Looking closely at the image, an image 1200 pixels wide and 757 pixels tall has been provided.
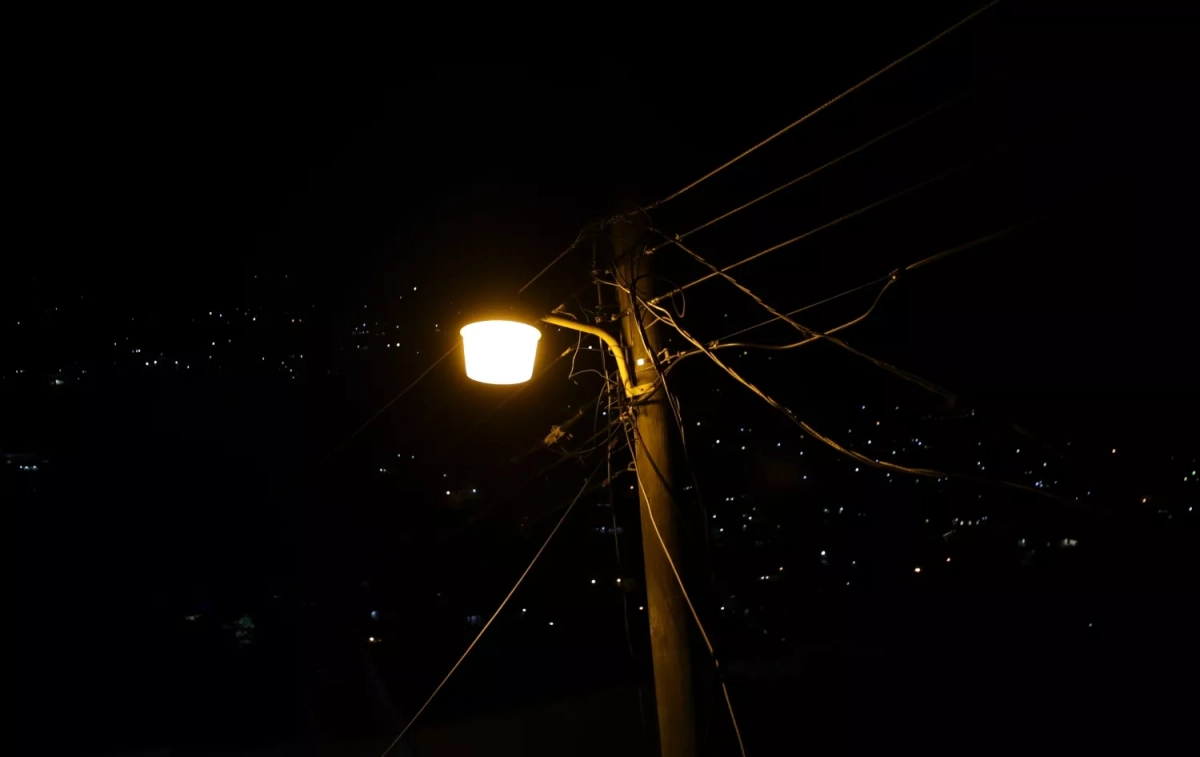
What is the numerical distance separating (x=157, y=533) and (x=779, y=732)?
646 inches

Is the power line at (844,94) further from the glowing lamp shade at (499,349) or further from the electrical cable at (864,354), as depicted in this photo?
the glowing lamp shade at (499,349)

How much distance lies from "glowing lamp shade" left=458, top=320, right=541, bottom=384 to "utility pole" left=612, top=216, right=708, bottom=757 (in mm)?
722

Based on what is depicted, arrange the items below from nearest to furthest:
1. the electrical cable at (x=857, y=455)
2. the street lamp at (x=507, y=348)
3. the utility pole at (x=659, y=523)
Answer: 1. the electrical cable at (x=857, y=455)
2. the utility pole at (x=659, y=523)
3. the street lamp at (x=507, y=348)

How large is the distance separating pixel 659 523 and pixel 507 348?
1.57m

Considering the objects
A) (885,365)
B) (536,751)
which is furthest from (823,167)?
(536,751)

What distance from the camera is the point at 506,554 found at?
2047cm

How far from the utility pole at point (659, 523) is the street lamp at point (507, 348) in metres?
0.18

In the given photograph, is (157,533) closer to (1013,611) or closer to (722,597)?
(722,597)

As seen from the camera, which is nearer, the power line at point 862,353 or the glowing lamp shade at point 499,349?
the power line at point 862,353

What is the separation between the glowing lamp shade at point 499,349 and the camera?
465 cm

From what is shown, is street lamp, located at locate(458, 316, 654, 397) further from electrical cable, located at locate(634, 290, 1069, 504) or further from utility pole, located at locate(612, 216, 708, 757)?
electrical cable, located at locate(634, 290, 1069, 504)

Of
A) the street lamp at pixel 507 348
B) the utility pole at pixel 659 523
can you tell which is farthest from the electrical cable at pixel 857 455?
the street lamp at pixel 507 348

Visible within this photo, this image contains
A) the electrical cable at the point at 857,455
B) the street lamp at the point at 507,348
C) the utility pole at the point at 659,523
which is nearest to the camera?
the electrical cable at the point at 857,455

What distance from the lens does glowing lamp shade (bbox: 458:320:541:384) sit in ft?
15.3
